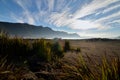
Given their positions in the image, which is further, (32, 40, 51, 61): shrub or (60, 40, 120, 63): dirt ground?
(60, 40, 120, 63): dirt ground

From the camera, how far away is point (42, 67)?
6703 millimetres

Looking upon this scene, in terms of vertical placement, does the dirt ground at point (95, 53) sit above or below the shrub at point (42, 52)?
below

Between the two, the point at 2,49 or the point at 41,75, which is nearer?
the point at 41,75

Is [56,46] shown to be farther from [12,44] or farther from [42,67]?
[42,67]

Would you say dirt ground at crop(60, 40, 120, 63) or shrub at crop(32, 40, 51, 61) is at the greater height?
shrub at crop(32, 40, 51, 61)

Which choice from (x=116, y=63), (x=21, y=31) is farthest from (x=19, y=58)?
(x=21, y=31)

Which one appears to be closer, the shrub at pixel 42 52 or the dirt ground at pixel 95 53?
the shrub at pixel 42 52

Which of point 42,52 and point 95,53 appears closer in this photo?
point 42,52

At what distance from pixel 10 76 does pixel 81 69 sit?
128cm

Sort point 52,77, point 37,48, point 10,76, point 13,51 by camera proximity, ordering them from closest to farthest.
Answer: point 10,76, point 52,77, point 13,51, point 37,48

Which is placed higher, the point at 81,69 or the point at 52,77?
the point at 81,69

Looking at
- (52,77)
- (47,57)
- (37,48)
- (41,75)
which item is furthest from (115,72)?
(37,48)

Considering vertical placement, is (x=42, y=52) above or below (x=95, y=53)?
above

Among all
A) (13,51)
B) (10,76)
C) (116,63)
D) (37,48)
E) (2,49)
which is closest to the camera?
(116,63)
